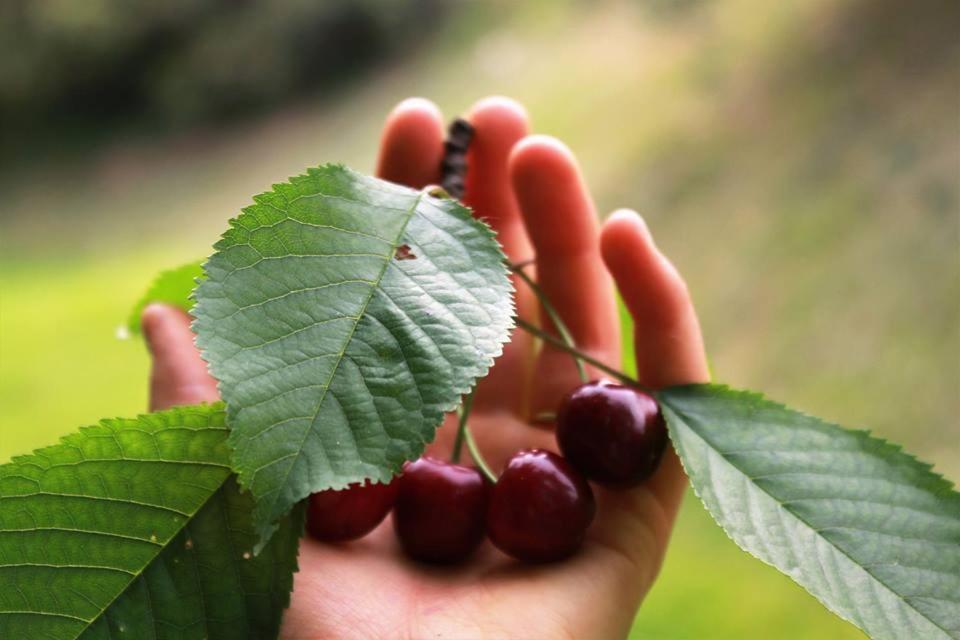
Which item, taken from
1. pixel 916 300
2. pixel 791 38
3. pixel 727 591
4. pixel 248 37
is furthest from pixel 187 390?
pixel 248 37

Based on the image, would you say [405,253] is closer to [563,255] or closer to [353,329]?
[353,329]

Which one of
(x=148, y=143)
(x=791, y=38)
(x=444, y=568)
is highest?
(x=791, y=38)

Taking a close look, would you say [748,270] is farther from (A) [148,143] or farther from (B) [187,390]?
(A) [148,143]

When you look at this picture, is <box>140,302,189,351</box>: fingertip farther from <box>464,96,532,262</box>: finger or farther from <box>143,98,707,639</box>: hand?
<box>464,96,532,262</box>: finger

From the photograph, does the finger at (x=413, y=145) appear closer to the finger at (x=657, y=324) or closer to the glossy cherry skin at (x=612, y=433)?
the finger at (x=657, y=324)

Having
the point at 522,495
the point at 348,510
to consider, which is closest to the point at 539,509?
the point at 522,495

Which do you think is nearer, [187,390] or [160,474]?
[160,474]

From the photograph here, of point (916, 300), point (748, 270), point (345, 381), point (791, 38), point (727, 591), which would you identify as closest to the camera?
point (345, 381)
